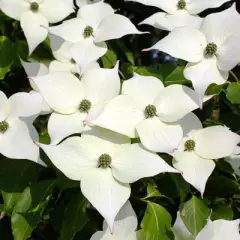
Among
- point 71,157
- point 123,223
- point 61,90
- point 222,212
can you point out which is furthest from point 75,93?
point 222,212

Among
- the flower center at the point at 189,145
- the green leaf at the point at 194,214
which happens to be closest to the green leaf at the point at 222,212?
the green leaf at the point at 194,214

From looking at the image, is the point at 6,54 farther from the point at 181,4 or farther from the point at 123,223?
the point at 123,223

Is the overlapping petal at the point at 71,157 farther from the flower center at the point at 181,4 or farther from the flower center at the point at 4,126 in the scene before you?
the flower center at the point at 181,4

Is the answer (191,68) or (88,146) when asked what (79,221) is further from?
(191,68)

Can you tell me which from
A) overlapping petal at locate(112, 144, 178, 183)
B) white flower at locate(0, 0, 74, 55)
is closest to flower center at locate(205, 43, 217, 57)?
overlapping petal at locate(112, 144, 178, 183)

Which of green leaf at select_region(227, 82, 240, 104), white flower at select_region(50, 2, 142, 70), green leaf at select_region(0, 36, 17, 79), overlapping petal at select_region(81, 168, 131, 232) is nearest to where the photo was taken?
overlapping petal at select_region(81, 168, 131, 232)

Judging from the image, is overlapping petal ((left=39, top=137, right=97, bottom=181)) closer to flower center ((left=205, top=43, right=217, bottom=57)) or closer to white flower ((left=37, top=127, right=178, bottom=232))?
white flower ((left=37, top=127, right=178, bottom=232))

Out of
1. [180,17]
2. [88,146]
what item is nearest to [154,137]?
[88,146]
